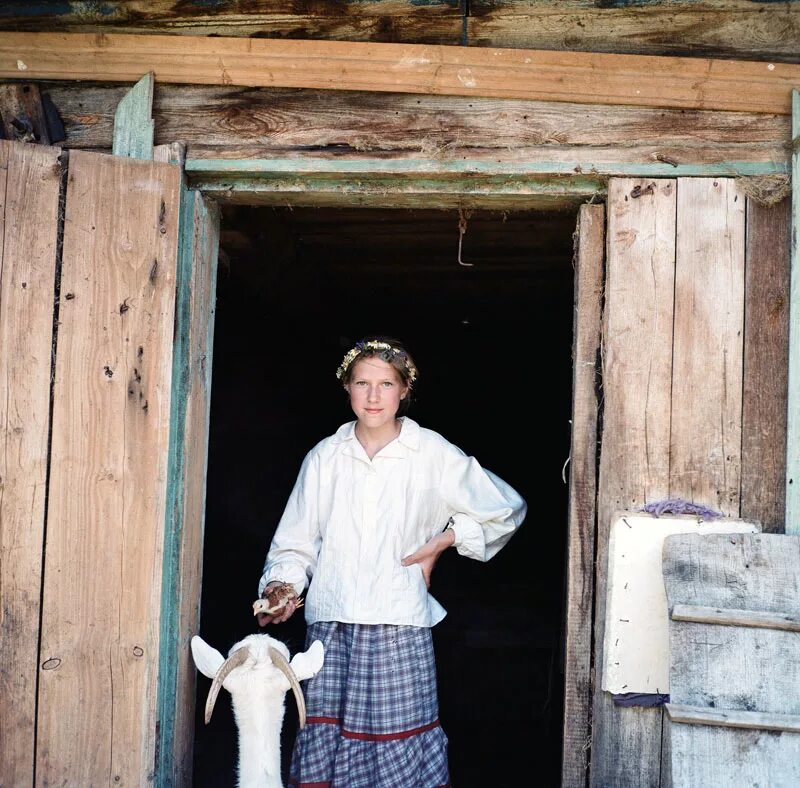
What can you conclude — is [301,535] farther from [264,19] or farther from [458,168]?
[264,19]

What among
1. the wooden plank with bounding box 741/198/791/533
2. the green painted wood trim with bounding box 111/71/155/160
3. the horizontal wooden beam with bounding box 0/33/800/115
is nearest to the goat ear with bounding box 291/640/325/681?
the wooden plank with bounding box 741/198/791/533

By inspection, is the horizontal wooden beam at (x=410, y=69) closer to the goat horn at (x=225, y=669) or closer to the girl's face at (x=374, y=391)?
the girl's face at (x=374, y=391)

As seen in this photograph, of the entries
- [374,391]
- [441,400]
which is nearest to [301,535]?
[374,391]

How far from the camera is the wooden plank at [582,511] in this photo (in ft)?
12.3

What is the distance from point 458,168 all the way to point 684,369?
118cm

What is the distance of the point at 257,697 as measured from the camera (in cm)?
359

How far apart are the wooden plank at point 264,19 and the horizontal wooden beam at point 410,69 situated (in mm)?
138

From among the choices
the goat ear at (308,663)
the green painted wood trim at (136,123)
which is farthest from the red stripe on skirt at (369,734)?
the green painted wood trim at (136,123)

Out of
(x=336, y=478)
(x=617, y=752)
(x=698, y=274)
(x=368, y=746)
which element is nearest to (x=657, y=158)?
(x=698, y=274)

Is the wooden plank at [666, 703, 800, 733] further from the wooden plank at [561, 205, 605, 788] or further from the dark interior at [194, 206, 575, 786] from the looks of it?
the dark interior at [194, 206, 575, 786]

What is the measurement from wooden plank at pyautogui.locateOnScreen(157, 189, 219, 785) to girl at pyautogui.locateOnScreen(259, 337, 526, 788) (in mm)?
354

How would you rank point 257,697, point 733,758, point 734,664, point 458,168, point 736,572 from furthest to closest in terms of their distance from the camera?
1. point 458,168
2. point 257,697
3. point 736,572
4. point 734,664
5. point 733,758

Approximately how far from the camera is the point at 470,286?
7723 millimetres

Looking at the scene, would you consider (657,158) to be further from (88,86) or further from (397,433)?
(88,86)
